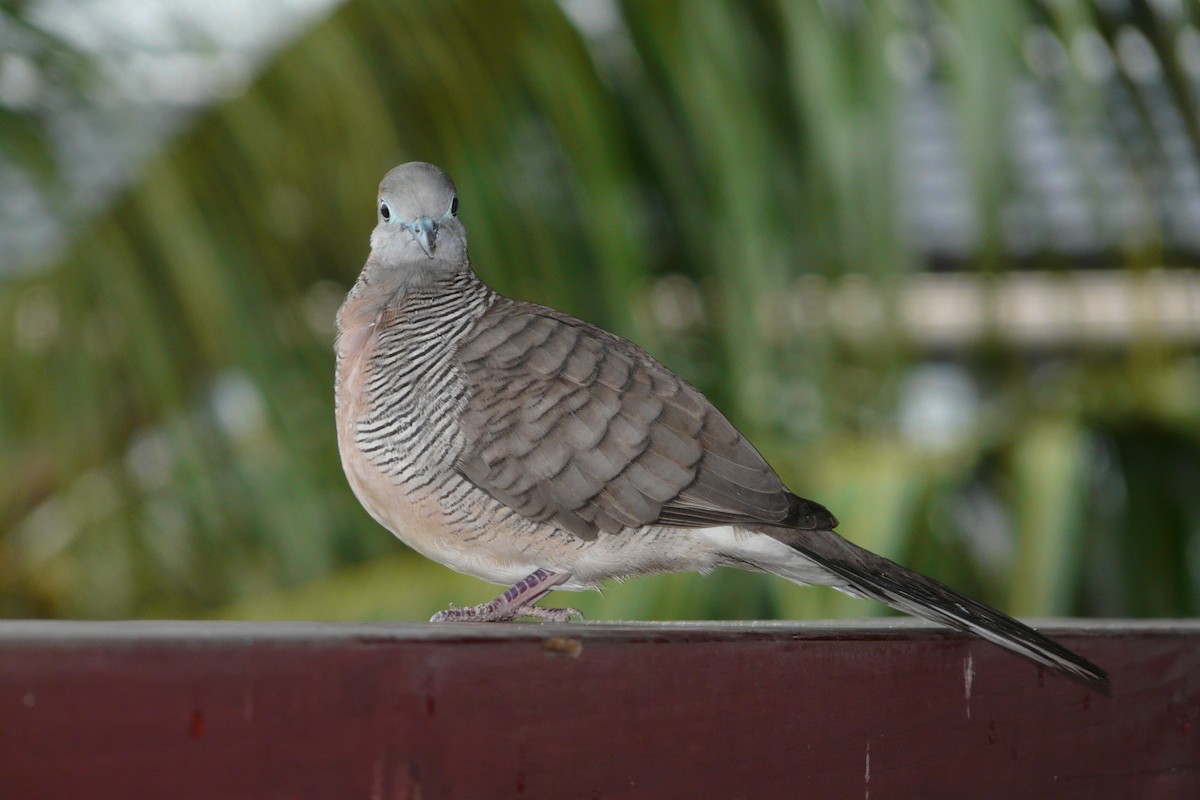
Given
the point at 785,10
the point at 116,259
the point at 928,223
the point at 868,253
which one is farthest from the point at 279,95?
the point at 928,223

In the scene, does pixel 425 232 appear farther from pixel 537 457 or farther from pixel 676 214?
pixel 676 214

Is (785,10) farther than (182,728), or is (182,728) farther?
(785,10)

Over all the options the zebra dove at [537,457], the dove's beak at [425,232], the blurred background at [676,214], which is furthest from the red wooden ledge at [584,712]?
the blurred background at [676,214]

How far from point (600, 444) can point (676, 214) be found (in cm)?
174

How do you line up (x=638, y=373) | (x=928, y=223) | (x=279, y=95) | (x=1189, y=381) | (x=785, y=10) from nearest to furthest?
(x=638, y=373)
(x=785, y=10)
(x=279, y=95)
(x=1189, y=381)
(x=928, y=223)

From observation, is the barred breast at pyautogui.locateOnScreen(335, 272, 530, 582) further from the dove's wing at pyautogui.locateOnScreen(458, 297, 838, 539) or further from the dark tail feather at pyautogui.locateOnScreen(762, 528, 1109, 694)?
the dark tail feather at pyautogui.locateOnScreen(762, 528, 1109, 694)

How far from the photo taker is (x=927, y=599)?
1.38 m

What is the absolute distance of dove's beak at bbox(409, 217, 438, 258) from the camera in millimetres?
1671

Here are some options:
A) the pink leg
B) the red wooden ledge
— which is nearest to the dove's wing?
the pink leg

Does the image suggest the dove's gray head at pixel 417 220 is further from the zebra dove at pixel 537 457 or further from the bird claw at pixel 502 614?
the bird claw at pixel 502 614

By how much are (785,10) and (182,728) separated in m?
2.27

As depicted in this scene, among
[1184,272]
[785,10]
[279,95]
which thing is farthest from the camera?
[1184,272]

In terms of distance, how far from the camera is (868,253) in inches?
111

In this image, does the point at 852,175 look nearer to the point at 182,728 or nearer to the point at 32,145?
the point at 32,145
